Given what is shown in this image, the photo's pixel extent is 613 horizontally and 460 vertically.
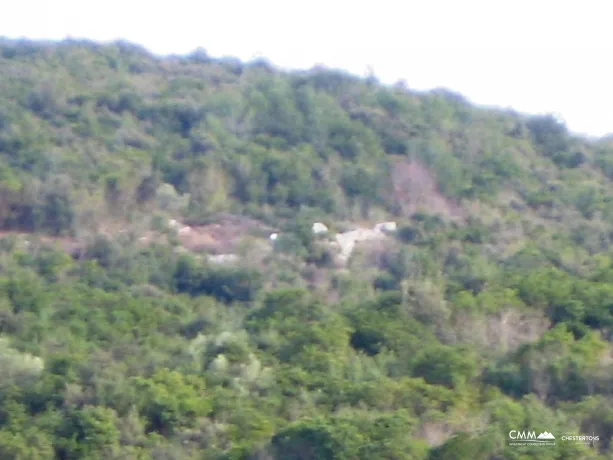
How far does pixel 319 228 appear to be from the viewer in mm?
38281

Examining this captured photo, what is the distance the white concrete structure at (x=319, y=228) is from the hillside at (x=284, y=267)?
45cm

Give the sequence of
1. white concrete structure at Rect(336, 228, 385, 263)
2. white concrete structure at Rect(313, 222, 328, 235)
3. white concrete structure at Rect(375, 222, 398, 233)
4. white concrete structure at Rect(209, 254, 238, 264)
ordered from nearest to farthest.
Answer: white concrete structure at Rect(209, 254, 238, 264) → white concrete structure at Rect(336, 228, 385, 263) → white concrete structure at Rect(313, 222, 328, 235) → white concrete structure at Rect(375, 222, 398, 233)

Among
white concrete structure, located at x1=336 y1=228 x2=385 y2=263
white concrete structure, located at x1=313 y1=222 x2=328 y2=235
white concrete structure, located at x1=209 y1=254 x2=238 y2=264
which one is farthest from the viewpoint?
white concrete structure, located at x1=313 y1=222 x2=328 y2=235

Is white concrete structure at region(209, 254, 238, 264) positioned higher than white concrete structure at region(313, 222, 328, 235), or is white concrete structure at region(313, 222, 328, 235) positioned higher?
white concrete structure at region(313, 222, 328, 235)

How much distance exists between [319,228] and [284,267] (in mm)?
3883

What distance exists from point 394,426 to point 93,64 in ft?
139

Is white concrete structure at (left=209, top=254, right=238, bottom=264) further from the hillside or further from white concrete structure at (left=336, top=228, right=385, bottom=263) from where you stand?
white concrete structure at (left=336, top=228, right=385, bottom=263)

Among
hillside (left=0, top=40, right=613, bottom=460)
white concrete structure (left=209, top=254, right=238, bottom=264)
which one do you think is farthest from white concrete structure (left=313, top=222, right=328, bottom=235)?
white concrete structure (left=209, top=254, right=238, bottom=264)

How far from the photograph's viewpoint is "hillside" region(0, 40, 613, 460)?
17.1 meters

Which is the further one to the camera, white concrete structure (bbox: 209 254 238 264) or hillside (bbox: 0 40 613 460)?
white concrete structure (bbox: 209 254 238 264)

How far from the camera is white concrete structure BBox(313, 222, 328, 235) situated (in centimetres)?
3762

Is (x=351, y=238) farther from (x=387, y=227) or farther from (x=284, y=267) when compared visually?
(x=284, y=267)

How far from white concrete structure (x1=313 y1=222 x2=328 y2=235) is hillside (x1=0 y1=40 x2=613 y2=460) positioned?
17.5 inches

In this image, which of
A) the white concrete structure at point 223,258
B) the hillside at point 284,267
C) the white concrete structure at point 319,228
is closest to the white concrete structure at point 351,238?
the hillside at point 284,267
